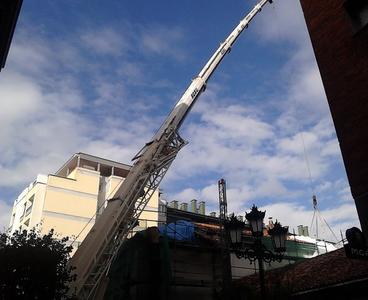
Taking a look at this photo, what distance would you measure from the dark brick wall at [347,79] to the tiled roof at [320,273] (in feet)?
15.8

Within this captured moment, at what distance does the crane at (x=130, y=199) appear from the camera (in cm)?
1727

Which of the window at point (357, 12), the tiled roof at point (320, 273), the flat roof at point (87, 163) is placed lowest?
the tiled roof at point (320, 273)

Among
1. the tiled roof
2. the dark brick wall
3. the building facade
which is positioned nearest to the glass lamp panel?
the dark brick wall

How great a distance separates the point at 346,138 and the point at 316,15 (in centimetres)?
384

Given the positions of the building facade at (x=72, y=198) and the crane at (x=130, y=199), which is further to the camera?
the building facade at (x=72, y=198)

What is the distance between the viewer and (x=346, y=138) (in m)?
10.4

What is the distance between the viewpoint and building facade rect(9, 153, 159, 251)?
4406cm

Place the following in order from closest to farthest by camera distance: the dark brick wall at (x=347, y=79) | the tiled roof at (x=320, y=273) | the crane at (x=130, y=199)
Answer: the dark brick wall at (x=347, y=79) < the tiled roof at (x=320, y=273) < the crane at (x=130, y=199)

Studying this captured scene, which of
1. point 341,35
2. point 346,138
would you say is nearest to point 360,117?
point 346,138

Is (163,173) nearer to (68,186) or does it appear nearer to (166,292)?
(166,292)

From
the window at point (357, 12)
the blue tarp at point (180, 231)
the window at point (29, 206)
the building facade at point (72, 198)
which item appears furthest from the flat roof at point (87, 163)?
the window at point (357, 12)

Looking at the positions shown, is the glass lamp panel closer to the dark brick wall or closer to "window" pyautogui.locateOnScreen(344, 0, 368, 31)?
the dark brick wall

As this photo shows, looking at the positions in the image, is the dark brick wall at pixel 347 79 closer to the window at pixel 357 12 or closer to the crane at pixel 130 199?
the window at pixel 357 12

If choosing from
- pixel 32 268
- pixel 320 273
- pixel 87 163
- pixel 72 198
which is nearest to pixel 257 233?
pixel 320 273
